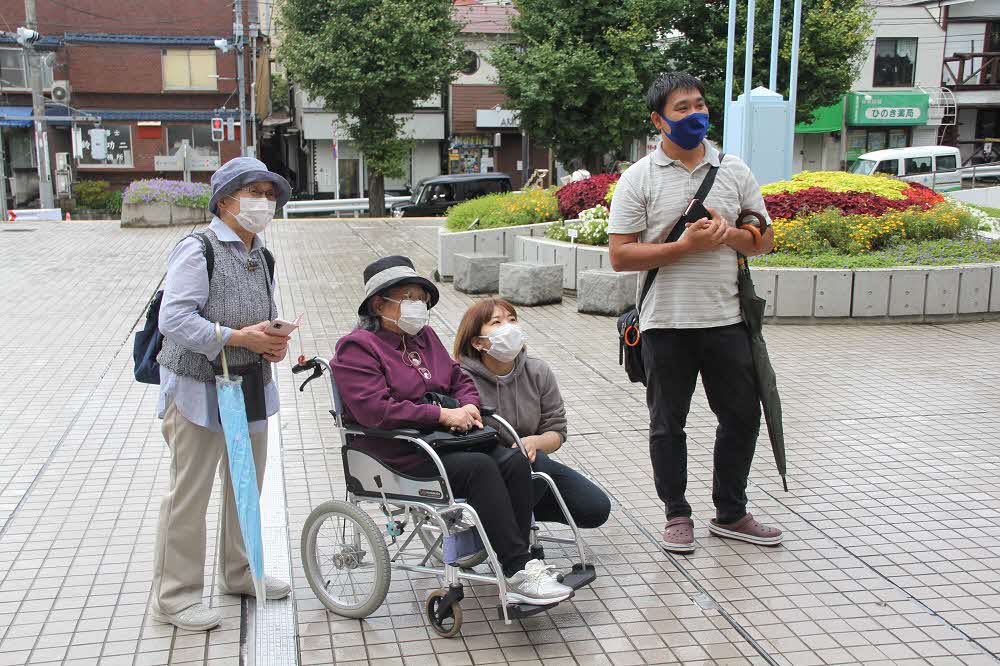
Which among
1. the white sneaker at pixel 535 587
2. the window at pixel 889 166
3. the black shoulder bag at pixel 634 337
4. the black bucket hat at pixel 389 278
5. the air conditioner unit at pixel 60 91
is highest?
the air conditioner unit at pixel 60 91

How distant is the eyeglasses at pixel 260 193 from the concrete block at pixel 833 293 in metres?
7.22

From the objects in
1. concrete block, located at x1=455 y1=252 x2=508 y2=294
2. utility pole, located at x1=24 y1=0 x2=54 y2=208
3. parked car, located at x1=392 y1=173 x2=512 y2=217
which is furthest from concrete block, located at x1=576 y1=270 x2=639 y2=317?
utility pole, located at x1=24 y1=0 x2=54 y2=208

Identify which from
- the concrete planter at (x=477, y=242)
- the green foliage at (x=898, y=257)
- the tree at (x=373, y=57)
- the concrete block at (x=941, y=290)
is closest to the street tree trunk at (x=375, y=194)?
the tree at (x=373, y=57)

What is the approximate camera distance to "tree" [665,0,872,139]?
2650 cm

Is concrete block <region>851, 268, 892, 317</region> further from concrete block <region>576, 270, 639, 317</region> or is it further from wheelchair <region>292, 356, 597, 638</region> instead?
wheelchair <region>292, 356, 597, 638</region>

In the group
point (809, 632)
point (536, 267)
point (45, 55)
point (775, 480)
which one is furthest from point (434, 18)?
point (809, 632)

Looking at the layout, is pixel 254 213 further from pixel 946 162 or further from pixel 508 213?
pixel 946 162

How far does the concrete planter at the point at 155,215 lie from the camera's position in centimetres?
1981

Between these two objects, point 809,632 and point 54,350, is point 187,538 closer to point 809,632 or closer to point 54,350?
point 809,632

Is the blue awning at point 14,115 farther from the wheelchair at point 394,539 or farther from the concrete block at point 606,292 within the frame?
the wheelchair at point 394,539

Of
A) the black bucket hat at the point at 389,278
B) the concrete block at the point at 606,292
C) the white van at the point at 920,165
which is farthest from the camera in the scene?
the white van at the point at 920,165

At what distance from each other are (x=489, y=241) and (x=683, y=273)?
9223 millimetres

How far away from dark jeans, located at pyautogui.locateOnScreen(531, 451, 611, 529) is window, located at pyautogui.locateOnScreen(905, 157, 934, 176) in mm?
30270

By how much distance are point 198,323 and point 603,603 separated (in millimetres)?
1993
